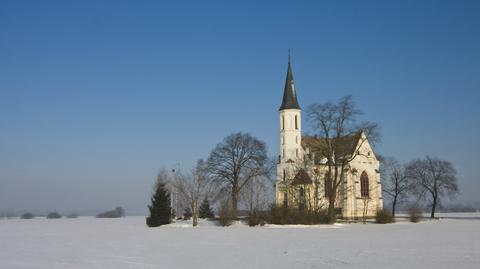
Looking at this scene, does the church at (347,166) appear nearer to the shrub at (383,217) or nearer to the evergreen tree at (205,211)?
the evergreen tree at (205,211)

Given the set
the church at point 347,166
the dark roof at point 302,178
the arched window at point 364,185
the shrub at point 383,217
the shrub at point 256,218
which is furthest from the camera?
the arched window at point 364,185

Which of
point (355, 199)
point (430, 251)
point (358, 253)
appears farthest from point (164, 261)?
point (355, 199)

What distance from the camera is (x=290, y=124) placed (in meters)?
75.9

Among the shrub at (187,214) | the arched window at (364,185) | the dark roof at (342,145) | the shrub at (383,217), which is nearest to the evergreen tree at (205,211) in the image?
the shrub at (187,214)

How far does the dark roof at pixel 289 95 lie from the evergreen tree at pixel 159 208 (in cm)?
2834

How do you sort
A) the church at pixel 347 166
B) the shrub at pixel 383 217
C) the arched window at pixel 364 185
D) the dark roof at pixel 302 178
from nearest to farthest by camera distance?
1. the shrub at pixel 383 217
2. the dark roof at pixel 302 178
3. the church at pixel 347 166
4. the arched window at pixel 364 185

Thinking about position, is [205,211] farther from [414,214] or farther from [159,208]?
[414,214]

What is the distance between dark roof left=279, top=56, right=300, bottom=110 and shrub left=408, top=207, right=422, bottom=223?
23.3 meters

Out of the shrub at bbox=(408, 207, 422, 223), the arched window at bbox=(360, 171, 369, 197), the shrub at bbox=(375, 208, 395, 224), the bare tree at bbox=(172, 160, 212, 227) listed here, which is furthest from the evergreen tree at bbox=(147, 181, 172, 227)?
the arched window at bbox=(360, 171, 369, 197)

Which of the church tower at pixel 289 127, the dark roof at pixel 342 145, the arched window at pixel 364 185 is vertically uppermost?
the church tower at pixel 289 127

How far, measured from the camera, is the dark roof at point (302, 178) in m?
59.9

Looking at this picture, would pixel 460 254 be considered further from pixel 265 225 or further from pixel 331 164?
pixel 331 164

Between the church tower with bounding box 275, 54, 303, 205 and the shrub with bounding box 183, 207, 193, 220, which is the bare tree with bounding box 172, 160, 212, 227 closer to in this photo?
the shrub with bounding box 183, 207, 193, 220

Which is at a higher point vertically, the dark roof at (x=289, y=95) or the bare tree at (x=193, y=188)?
the dark roof at (x=289, y=95)
